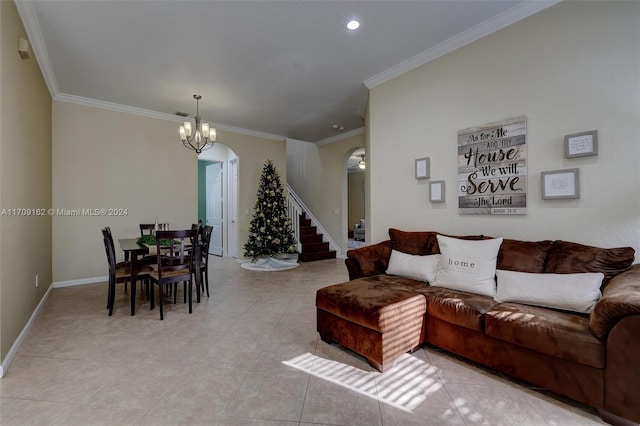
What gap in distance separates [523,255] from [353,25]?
104 inches

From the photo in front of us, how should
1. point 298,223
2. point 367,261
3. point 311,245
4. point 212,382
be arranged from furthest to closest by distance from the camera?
point 298,223 → point 311,245 → point 367,261 → point 212,382

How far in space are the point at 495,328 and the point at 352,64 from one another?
3.22 metres

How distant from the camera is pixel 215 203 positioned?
7848mm

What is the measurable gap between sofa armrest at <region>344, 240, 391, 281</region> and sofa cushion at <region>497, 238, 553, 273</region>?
112 centimetres

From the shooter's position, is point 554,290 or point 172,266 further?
point 172,266

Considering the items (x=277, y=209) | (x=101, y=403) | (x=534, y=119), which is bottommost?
(x=101, y=403)

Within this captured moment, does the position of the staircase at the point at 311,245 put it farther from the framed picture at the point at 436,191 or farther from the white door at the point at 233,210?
the framed picture at the point at 436,191

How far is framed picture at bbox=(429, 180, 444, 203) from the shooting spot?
328 cm

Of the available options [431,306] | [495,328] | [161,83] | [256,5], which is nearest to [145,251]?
[161,83]

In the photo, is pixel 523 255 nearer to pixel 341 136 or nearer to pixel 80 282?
pixel 341 136

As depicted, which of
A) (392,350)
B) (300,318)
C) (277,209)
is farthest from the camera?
(277,209)

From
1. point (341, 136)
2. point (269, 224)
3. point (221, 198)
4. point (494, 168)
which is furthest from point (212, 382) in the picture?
point (221, 198)

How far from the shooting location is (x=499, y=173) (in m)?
2.84

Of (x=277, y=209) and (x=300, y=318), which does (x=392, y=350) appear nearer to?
(x=300, y=318)
